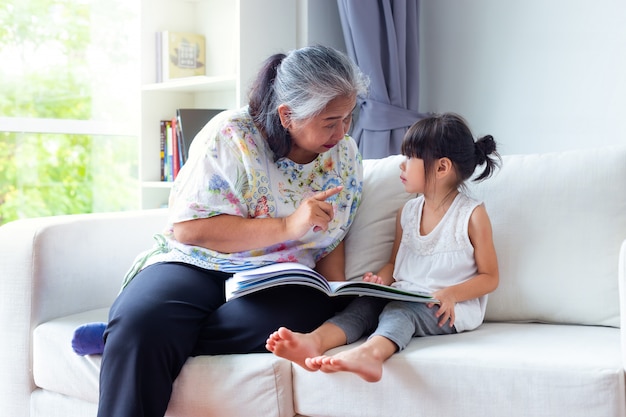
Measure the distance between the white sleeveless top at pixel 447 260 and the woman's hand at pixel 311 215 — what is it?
0.27 meters

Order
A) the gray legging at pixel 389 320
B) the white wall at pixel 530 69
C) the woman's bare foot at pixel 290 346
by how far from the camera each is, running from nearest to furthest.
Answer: the woman's bare foot at pixel 290 346 → the gray legging at pixel 389 320 → the white wall at pixel 530 69

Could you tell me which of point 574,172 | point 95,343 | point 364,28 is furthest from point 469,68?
point 95,343

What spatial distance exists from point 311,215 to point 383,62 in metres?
1.22

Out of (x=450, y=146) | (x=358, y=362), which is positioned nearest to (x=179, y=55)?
(x=450, y=146)

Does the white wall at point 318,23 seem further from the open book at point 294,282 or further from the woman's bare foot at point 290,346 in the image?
the woman's bare foot at point 290,346

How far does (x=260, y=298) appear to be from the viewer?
5.13ft

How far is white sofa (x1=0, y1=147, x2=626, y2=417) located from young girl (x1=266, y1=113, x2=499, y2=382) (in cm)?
6

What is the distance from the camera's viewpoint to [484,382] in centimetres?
129

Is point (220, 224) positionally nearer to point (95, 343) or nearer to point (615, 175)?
point (95, 343)

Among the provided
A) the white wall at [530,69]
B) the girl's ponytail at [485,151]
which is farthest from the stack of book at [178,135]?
the girl's ponytail at [485,151]

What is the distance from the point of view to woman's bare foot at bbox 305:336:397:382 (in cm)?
130

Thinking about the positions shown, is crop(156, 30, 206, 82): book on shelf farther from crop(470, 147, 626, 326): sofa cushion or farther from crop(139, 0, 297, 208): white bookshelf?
crop(470, 147, 626, 326): sofa cushion

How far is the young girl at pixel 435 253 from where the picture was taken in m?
1.52

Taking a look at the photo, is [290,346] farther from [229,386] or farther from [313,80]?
[313,80]
